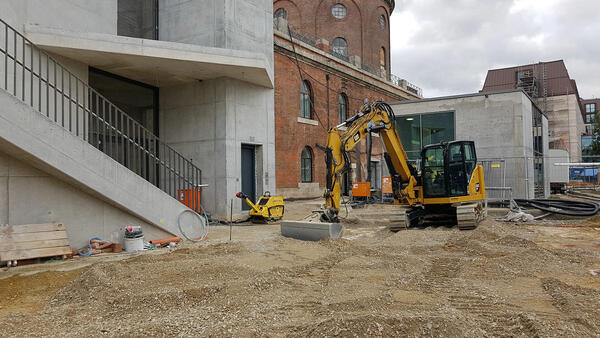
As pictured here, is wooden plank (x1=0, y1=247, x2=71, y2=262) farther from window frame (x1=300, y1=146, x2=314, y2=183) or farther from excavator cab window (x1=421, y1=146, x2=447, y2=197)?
window frame (x1=300, y1=146, x2=314, y2=183)

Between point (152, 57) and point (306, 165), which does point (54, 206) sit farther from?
point (306, 165)

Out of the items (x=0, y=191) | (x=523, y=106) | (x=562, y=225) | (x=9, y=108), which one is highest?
(x=523, y=106)

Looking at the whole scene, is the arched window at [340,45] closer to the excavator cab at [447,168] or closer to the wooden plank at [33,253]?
the excavator cab at [447,168]

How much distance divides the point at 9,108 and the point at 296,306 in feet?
19.3

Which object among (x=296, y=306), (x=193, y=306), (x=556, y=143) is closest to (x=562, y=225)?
(x=296, y=306)

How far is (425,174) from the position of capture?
1301cm

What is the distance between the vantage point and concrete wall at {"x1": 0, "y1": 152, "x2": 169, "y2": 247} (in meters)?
8.09

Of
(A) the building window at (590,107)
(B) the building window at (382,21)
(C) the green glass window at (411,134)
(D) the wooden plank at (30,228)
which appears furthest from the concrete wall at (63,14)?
(A) the building window at (590,107)

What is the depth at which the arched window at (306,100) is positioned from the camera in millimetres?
26266

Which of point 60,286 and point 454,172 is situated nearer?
point 60,286

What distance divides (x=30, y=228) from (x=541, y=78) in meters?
60.2

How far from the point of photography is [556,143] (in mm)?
51656

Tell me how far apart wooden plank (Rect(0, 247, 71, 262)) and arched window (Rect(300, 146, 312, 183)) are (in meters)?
18.1

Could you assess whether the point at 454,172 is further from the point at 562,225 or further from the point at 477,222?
the point at 562,225
